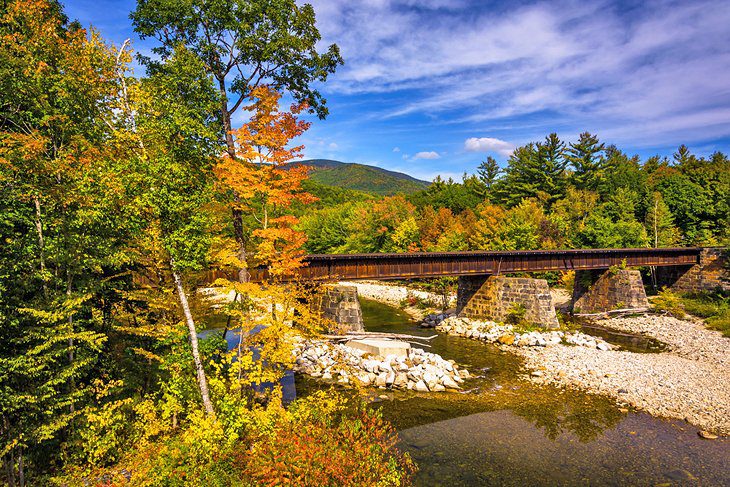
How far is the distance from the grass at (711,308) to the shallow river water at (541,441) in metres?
17.7

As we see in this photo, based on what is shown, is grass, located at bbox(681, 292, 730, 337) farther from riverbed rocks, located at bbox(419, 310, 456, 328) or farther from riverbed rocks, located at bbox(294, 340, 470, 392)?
riverbed rocks, located at bbox(294, 340, 470, 392)

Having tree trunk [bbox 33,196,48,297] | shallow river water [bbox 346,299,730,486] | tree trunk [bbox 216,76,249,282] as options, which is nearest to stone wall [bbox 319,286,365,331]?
shallow river water [bbox 346,299,730,486]

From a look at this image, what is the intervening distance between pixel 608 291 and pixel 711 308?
678 centimetres

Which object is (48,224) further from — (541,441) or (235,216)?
(541,441)

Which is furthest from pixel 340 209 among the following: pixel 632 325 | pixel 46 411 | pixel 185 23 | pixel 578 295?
pixel 46 411

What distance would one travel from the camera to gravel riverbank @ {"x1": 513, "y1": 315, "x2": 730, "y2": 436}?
13.7 meters

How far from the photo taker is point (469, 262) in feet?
90.6

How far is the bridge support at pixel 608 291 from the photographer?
102 feet

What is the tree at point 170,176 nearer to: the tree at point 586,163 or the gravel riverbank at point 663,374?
the gravel riverbank at point 663,374

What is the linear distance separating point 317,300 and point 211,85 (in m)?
16.3

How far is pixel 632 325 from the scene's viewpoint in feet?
90.4

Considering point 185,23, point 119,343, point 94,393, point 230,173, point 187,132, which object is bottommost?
point 94,393

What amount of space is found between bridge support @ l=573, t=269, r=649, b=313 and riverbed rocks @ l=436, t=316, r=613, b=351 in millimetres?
9814

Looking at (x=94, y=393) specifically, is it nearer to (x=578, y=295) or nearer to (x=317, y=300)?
(x=317, y=300)
